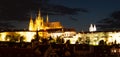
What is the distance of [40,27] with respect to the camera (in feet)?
464

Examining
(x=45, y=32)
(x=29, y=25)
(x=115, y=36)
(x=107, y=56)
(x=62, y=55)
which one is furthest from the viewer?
(x=29, y=25)

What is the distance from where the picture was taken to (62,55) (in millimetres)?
25891

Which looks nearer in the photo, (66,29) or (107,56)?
(107,56)

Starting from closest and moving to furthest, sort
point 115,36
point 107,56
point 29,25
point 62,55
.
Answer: point 62,55, point 107,56, point 115,36, point 29,25

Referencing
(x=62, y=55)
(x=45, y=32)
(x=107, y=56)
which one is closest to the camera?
(x=62, y=55)

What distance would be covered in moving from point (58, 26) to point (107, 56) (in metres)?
117

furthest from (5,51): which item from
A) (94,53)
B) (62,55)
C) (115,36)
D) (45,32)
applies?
(45,32)

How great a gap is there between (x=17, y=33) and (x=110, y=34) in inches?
1329

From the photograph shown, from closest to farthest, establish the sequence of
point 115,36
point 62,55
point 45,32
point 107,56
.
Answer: point 62,55
point 107,56
point 115,36
point 45,32

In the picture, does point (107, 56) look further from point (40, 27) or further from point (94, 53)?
point (40, 27)

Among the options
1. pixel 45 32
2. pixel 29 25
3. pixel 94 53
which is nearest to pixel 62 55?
pixel 94 53

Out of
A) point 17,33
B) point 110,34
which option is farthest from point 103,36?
point 17,33

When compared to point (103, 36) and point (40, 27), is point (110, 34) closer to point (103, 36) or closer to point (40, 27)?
point (103, 36)

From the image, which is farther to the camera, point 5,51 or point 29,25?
point 29,25
